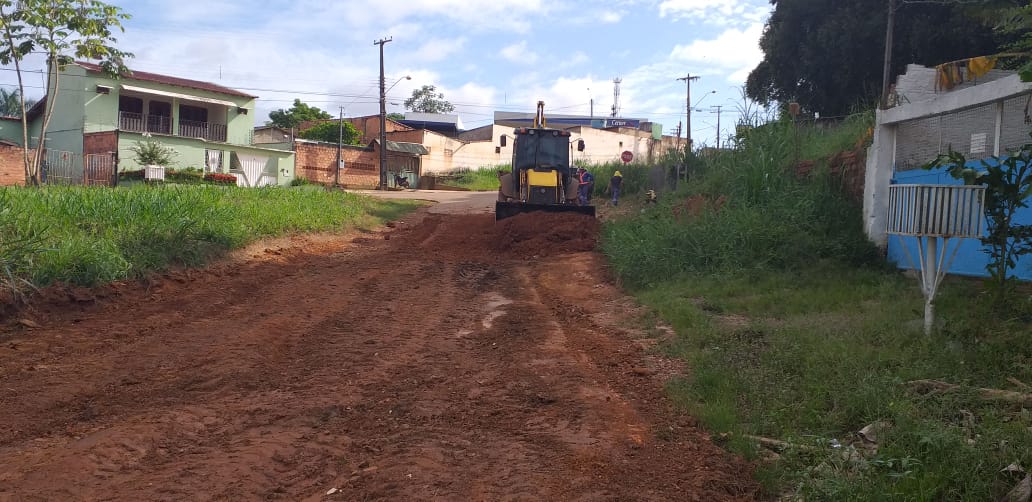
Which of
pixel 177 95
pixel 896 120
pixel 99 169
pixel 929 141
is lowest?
pixel 99 169

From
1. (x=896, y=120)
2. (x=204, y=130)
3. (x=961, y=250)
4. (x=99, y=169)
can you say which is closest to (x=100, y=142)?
(x=99, y=169)

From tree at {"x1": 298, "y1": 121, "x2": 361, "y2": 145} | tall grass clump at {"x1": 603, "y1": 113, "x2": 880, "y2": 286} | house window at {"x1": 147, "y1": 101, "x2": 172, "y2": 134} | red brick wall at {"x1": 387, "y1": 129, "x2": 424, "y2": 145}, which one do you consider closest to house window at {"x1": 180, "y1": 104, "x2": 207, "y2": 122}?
house window at {"x1": 147, "y1": 101, "x2": 172, "y2": 134}

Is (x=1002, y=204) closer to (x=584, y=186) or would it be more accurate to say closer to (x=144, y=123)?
(x=584, y=186)

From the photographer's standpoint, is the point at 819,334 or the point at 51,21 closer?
the point at 819,334

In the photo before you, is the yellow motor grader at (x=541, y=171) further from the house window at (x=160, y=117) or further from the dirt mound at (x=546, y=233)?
the house window at (x=160, y=117)

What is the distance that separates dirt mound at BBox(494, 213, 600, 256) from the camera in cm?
1596

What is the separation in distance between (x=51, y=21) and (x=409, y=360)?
684 inches

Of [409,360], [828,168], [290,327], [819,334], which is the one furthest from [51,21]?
[819,334]

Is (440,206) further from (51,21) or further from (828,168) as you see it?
(828,168)

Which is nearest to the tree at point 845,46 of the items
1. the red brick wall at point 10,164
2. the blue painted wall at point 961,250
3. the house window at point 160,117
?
the blue painted wall at point 961,250

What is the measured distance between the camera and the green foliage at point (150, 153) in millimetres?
33094

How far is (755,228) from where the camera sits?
39.1 ft

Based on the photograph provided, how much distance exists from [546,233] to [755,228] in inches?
218

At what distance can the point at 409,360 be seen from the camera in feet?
23.7
